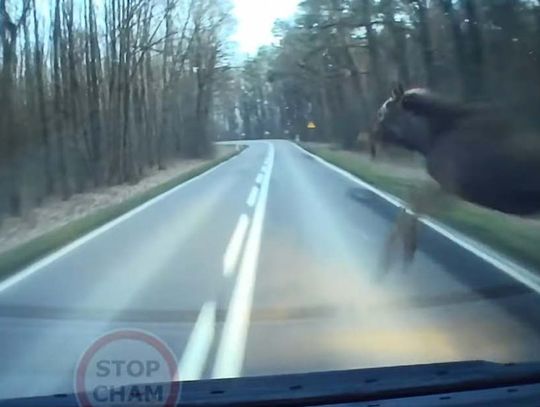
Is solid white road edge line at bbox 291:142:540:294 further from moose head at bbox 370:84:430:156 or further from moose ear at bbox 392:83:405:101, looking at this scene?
moose ear at bbox 392:83:405:101

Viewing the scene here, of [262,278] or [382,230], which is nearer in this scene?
[262,278]

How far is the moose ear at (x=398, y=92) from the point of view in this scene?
8.39 metres

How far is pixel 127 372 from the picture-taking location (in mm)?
5441

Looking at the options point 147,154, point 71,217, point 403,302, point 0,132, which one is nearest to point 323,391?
point 403,302

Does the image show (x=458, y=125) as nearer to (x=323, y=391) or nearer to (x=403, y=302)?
(x=403, y=302)

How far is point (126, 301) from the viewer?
858 cm

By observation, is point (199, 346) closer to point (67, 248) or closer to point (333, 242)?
point (333, 242)

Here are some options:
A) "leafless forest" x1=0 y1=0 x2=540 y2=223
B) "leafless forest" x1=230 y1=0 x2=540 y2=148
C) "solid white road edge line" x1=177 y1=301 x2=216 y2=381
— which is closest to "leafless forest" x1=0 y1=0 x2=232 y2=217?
"leafless forest" x1=0 y1=0 x2=540 y2=223

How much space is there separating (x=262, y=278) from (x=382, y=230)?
129 inches

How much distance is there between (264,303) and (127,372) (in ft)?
9.95

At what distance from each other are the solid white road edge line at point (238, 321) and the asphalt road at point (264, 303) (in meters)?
0.01

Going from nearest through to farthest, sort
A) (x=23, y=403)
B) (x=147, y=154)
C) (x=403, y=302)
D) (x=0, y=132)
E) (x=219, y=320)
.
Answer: (x=23, y=403) < (x=219, y=320) < (x=403, y=302) < (x=0, y=132) < (x=147, y=154)

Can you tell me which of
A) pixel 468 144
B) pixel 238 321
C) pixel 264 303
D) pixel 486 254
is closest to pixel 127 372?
pixel 238 321

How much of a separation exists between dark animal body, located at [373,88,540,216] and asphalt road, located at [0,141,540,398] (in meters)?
0.90
